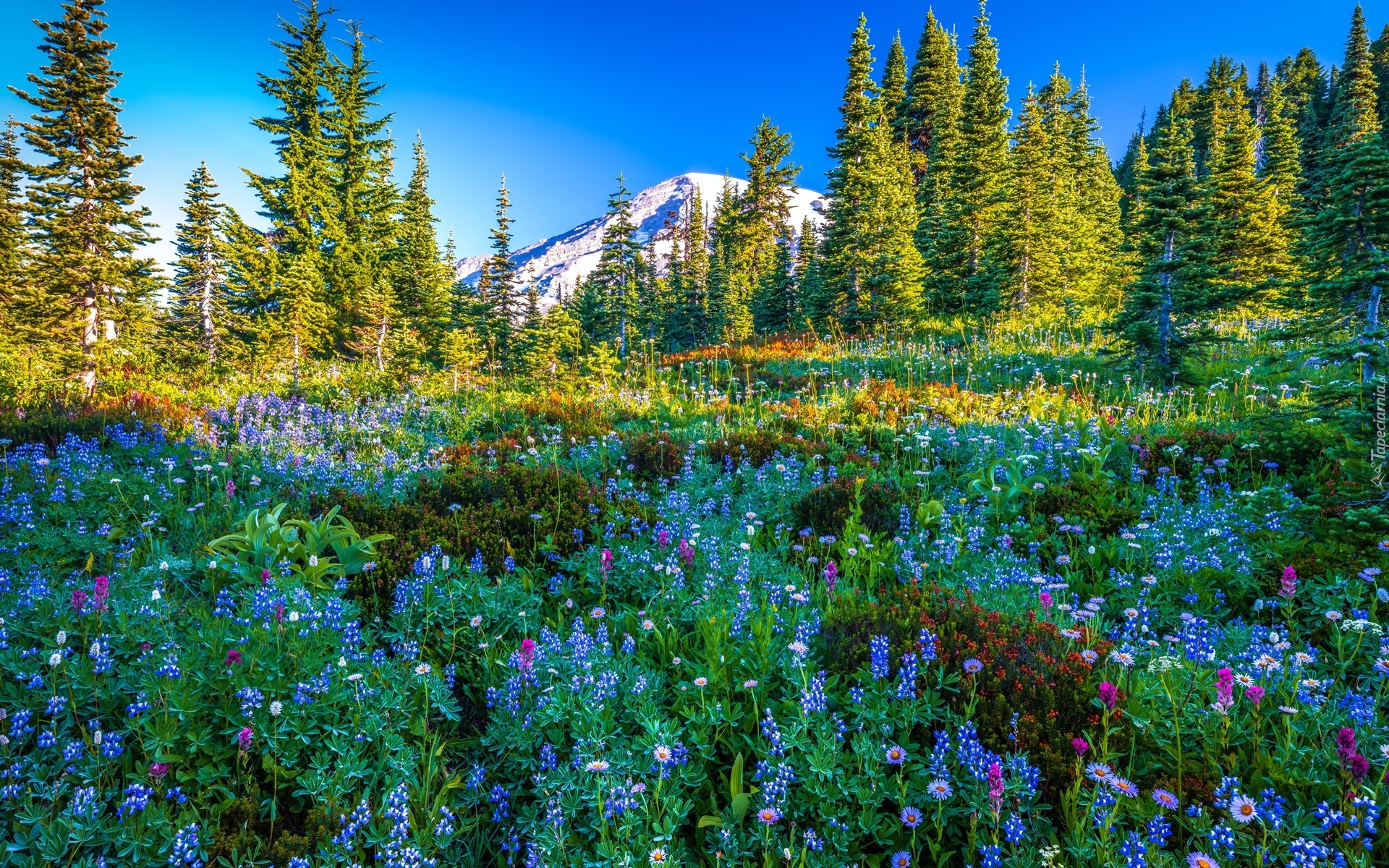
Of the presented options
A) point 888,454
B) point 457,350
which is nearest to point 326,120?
point 457,350

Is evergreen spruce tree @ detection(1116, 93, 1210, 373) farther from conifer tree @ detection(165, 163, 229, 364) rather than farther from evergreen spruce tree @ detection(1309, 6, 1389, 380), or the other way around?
conifer tree @ detection(165, 163, 229, 364)

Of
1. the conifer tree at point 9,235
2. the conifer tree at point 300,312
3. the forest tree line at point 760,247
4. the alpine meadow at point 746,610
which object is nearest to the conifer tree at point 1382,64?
the forest tree line at point 760,247

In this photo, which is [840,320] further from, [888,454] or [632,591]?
[632,591]

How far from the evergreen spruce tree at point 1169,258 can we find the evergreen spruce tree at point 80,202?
90.8 ft

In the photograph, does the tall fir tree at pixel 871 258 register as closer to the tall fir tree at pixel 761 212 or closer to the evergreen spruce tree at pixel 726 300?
the evergreen spruce tree at pixel 726 300

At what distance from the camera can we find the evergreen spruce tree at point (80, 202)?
17.7 meters

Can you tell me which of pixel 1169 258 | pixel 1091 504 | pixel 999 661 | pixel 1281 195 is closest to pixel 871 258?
pixel 1169 258

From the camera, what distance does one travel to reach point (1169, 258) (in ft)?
34.3

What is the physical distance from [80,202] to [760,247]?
37241 millimetres

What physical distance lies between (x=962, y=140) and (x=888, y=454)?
30021 millimetres

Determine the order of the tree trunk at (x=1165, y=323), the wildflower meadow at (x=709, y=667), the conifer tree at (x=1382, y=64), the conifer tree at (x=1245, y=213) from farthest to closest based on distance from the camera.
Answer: the conifer tree at (x=1382, y=64) < the conifer tree at (x=1245, y=213) < the tree trunk at (x=1165, y=323) < the wildflower meadow at (x=709, y=667)

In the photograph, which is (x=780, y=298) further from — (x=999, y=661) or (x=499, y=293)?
(x=999, y=661)

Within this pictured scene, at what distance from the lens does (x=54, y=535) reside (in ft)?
14.6

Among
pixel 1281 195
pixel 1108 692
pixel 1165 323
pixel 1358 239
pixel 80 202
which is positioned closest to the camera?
pixel 1108 692
